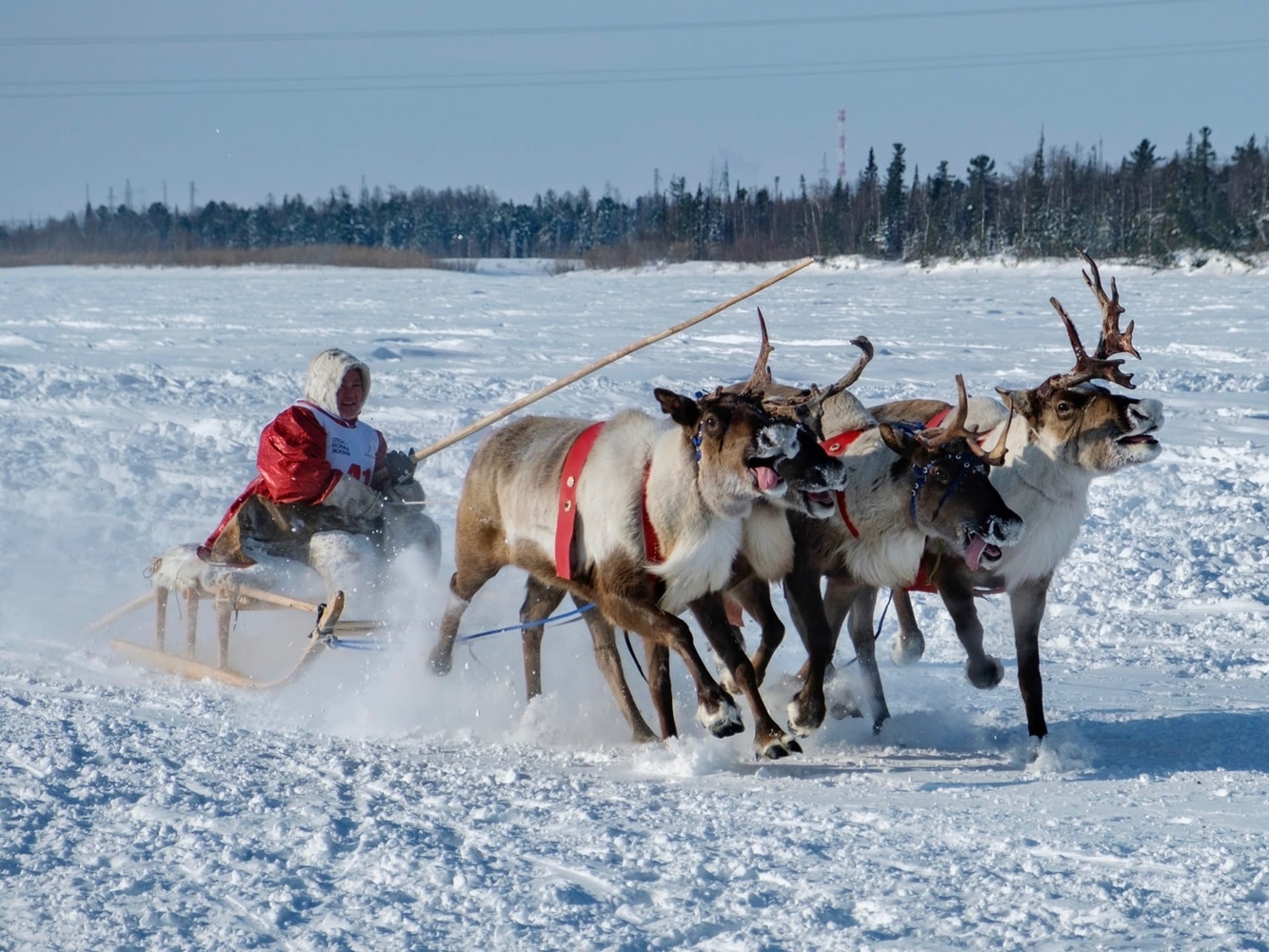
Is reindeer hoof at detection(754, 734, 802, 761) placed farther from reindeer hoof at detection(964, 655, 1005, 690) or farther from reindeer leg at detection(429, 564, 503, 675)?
reindeer leg at detection(429, 564, 503, 675)

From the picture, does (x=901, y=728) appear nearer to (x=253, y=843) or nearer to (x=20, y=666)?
(x=253, y=843)

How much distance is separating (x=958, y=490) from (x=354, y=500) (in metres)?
2.95

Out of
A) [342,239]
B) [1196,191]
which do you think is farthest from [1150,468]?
[342,239]

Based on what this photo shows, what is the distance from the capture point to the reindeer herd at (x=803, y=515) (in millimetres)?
5090

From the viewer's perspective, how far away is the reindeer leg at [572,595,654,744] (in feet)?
19.0

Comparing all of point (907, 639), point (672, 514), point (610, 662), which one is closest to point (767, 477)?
point (672, 514)

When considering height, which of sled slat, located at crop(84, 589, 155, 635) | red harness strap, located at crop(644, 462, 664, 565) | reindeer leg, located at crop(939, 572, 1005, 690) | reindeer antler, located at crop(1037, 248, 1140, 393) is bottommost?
sled slat, located at crop(84, 589, 155, 635)

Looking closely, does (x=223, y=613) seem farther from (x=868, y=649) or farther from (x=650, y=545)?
(x=868, y=649)

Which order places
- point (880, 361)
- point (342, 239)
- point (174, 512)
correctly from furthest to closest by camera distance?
point (342, 239) → point (880, 361) → point (174, 512)

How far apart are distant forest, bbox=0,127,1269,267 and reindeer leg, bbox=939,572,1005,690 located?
3232cm

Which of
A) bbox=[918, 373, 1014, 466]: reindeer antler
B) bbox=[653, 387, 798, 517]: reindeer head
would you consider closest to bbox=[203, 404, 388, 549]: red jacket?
bbox=[653, 387, 798, 517]: reindeer head

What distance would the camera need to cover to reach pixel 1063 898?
3.55 metres

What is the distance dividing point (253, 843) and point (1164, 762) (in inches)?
125

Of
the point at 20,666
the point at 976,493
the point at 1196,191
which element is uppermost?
the point at 1196,191
